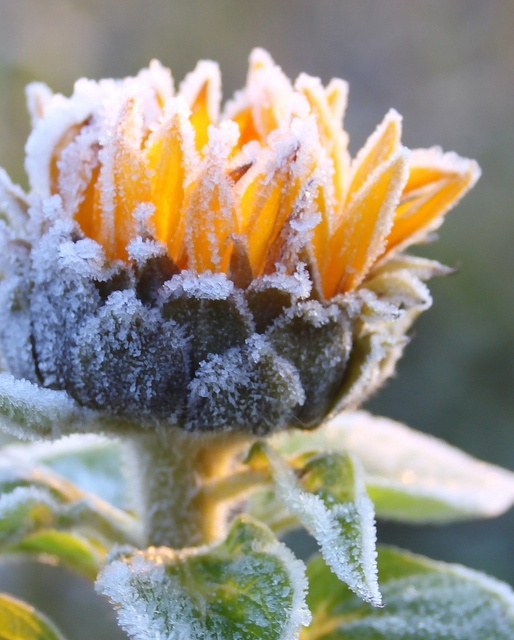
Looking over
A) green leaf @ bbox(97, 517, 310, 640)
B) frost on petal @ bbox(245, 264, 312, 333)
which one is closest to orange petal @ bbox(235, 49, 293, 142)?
frost on petal @ bbox(245, 264, 312, 333)

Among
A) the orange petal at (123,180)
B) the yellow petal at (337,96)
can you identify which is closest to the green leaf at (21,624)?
the orange petal at (123,180)

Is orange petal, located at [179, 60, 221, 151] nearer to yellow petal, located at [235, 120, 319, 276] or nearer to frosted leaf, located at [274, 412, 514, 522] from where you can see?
yellow petal, located at [235, 120, 319, 276]

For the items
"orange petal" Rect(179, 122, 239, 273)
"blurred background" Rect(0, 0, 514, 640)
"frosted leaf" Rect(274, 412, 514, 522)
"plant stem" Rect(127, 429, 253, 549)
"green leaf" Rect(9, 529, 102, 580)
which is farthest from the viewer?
"blurred background" Rect(0, 0, 514, 640)

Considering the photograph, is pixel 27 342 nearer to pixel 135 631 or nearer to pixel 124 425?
pixel 124 425

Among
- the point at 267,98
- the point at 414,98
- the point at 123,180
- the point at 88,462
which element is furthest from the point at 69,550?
the point at 414,98

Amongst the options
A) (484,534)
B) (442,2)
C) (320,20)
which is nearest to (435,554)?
(484,534)
